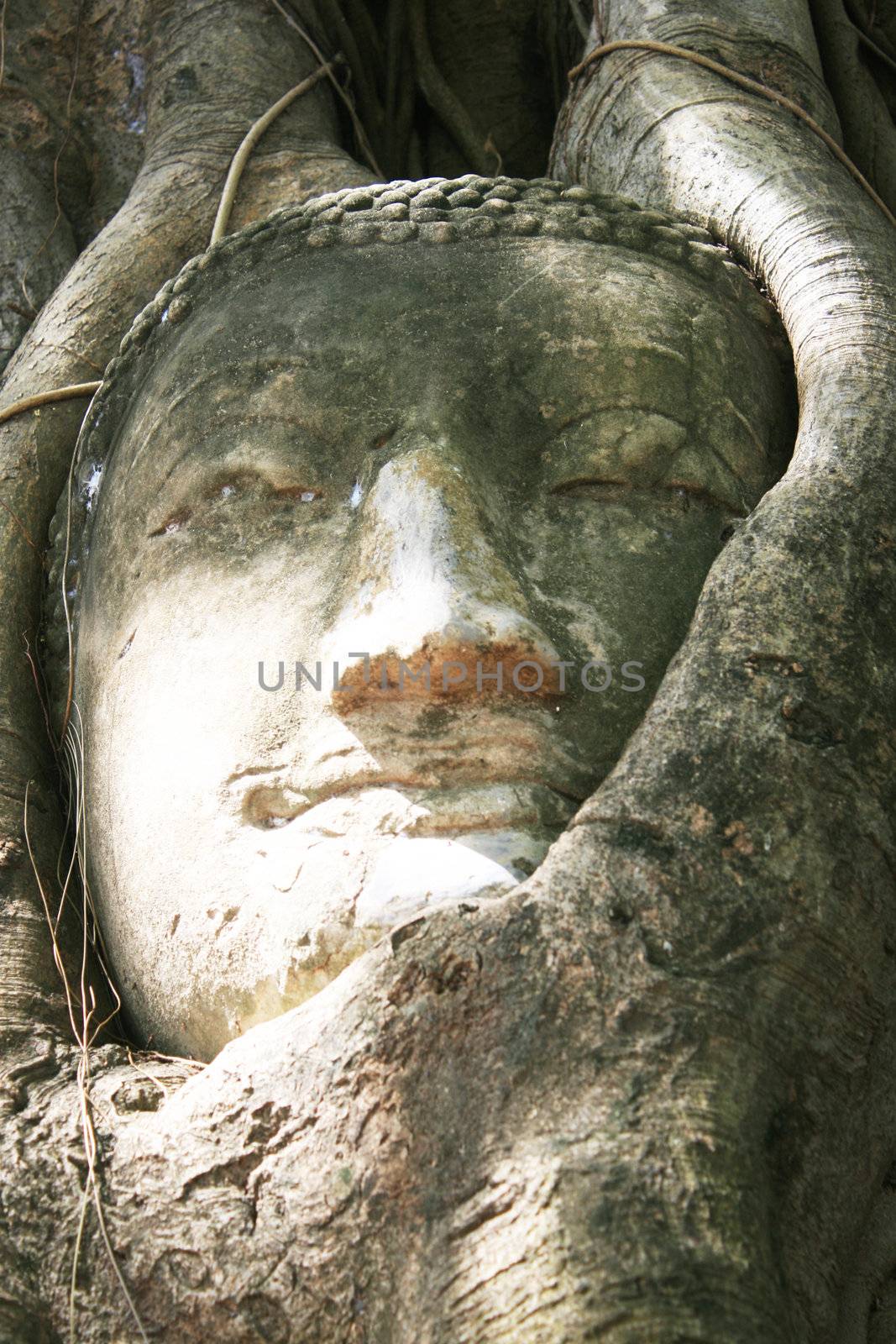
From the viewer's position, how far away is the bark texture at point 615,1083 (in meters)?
1.20

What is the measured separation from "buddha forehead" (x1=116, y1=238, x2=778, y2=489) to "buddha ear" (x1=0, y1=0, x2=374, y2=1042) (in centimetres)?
36

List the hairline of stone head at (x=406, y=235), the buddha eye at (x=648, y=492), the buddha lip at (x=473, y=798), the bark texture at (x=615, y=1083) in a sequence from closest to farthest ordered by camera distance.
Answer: the bark texture at (x=615, y=1083) → the buddha lip at (x=473, y=798) → the buddha eye at (x=648, y=492) → the hairline of stone head at (x=406, y=235)

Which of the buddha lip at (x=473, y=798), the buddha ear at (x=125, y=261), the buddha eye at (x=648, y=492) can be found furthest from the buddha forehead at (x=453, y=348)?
the buddha lip at (x=473, y=798)

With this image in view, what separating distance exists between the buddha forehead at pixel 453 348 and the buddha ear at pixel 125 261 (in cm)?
36

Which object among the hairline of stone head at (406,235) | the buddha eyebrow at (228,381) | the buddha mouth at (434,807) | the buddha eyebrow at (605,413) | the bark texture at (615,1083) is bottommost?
the bark texture at (615,1083)

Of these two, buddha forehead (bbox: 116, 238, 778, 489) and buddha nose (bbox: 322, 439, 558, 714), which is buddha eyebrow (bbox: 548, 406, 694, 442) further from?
buddha nose (bbox: 322, 439, 558, 714)

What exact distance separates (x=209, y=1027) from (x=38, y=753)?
73cm

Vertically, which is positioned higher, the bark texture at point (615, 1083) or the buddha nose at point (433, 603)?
the buddha nose at point (433, 603)

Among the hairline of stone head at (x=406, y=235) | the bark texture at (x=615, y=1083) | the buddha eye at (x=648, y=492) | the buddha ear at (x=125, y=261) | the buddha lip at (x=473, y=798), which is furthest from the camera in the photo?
the hairline of stone head at (x=406, y=235)

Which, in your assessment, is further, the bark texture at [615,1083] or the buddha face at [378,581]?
the buddha face at [378,581]

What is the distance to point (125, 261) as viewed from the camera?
283 cm

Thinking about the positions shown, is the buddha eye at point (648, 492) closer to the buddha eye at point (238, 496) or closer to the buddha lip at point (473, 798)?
the buddha eye at point (238, 496)

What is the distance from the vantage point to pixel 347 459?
1964 mm

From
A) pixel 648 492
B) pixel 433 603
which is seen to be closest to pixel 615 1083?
pixel 433 603
